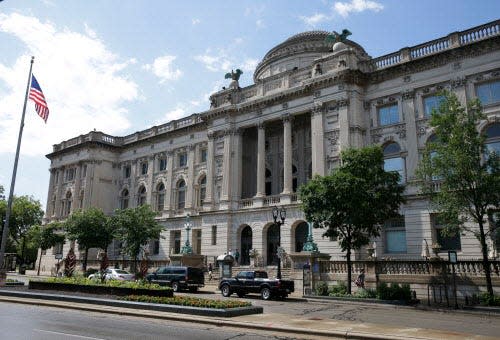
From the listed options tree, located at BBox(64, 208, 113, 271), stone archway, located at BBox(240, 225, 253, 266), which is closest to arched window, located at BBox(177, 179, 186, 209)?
tree, located at BBox(64, 208, 113, 271)

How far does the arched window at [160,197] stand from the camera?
5547 centimetres

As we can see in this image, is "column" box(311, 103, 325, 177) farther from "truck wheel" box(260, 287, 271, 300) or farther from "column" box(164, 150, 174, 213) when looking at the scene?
"column" box(164, 150, 174, 213)

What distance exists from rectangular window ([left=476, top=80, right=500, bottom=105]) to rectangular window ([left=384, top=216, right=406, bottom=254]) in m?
11.0

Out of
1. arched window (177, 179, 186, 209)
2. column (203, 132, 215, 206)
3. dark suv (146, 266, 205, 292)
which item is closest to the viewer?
dark suv (146, 266, 205, 292)

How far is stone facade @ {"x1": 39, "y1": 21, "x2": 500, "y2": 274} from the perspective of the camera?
1351 inches

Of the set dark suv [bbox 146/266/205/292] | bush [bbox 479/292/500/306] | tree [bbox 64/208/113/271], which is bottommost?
bush [bbox 479/292/500/306]

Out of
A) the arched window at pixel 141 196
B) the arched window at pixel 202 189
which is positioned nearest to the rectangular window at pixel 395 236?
the arched window at pixel 202 189

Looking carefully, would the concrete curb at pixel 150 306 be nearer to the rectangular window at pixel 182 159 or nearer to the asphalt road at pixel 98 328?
the asphalt road at pixel 98 328

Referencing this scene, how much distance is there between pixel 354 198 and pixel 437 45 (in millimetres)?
17138

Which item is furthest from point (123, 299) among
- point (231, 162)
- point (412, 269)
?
point (231, 162)

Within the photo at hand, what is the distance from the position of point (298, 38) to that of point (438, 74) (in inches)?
889

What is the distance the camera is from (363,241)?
27.8 m

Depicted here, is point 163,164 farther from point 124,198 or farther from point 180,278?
point 180,278

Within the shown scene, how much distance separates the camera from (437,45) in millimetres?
35438
